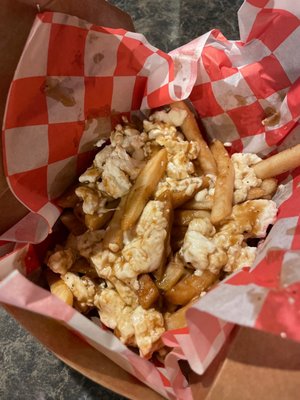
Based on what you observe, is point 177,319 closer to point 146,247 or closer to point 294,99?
point 146,247

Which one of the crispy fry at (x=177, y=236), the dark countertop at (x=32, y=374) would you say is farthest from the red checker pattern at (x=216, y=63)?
the dark countertop at (x=32, y=374)

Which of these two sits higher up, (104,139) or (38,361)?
(104,139)

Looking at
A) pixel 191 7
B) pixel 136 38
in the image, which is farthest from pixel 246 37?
pixel 191 7

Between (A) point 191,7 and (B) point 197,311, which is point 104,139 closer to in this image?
(B) point 197,311

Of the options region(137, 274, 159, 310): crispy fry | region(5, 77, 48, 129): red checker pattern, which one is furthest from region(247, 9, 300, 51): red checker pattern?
region(137, 274, 159, 310): crispy fry

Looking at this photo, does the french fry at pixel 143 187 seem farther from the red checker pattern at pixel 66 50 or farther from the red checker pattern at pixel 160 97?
the red checker pattern at pixel 66 50

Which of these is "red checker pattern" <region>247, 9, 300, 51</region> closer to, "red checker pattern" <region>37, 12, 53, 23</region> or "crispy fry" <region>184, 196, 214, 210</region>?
"crispy fry" <region>184, 196, 214, 210</region>

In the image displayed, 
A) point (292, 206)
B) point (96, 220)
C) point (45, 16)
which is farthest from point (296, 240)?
point (45, 16)
